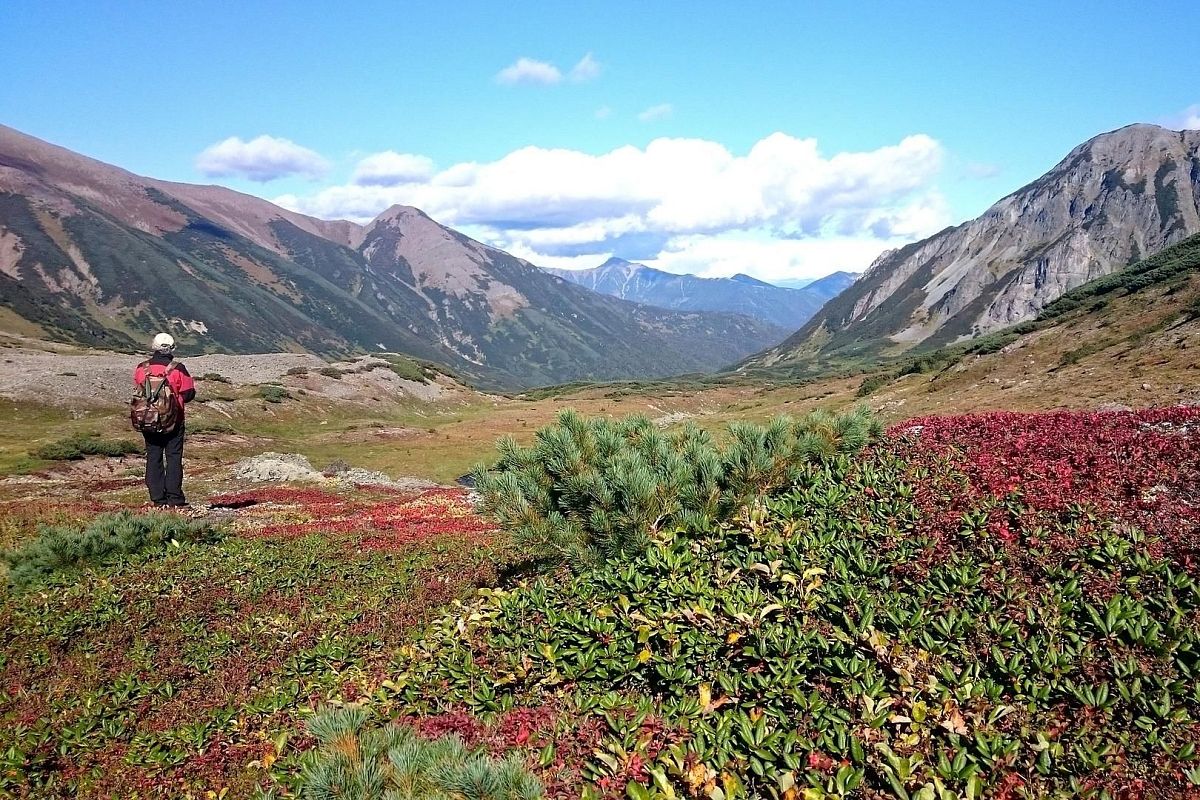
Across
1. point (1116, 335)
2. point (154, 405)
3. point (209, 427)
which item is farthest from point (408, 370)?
point (154, 405)

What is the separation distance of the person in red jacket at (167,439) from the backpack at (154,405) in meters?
0.11

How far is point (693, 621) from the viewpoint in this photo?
5.54 meters

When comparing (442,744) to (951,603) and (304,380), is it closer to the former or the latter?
(951,603)

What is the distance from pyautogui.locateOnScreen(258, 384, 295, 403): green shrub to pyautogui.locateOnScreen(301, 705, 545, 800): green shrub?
75767 millimetres

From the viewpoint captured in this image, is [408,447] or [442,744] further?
[408,447]

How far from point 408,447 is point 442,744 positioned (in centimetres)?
5388

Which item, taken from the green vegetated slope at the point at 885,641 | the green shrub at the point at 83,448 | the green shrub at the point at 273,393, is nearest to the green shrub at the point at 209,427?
the green shrub at the point at 83,448

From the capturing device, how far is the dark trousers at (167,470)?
54.4 ft

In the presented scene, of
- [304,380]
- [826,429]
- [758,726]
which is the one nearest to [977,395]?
[826,429]

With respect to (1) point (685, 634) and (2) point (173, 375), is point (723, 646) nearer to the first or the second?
(1) point (685, 634)

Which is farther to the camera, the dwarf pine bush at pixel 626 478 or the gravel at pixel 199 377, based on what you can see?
the gravel at pixel 199 377

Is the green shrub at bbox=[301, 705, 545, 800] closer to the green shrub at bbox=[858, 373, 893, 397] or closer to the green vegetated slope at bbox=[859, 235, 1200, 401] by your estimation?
the green vegetated slope at bbox=[859, 235, 1200, 401]

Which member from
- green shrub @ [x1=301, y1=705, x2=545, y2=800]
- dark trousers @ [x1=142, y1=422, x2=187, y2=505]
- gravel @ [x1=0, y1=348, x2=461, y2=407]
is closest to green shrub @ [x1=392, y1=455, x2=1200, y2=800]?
green shrub @ [x1=301, y1=705, x2=545, y2=800]

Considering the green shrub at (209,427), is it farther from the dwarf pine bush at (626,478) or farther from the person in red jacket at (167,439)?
the dwarf pine bush at (626,478)
